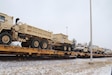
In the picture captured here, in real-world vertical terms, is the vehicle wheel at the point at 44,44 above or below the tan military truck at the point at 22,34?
below

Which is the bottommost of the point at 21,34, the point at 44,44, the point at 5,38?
the point at 44,44

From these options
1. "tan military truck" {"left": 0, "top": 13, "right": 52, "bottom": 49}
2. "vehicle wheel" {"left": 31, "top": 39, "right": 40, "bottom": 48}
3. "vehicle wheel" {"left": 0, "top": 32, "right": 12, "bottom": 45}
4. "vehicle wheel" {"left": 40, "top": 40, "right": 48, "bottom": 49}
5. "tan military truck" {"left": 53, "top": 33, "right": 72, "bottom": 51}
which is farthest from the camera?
"tan military truck" {"left": 53, "top": 33, "right": 72, "bottom": 51}

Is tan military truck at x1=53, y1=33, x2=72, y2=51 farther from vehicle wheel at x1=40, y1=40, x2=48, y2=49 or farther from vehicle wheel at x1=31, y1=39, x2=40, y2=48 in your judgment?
vehicle wheel at x1=31, y1=39, x2=40, y2=48

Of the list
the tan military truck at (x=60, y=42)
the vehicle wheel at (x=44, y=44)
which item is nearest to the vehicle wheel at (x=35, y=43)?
the vehicle wheel at (x=44, y=44)

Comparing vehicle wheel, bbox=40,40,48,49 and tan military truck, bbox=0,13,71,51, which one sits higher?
tan military truck, bbox=0,13,71,51

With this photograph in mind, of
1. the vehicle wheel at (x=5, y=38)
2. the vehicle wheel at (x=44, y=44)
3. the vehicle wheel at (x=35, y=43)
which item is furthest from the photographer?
the vehicle wheel at (x=44, y=44)

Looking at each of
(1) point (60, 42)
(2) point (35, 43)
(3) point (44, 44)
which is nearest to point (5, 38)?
(2) point (35, 43)

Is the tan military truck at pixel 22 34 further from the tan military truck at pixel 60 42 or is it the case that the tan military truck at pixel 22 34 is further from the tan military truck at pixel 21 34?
the tan military truck at pixel 60 42

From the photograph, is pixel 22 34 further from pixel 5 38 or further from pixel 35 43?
pixel 5 38

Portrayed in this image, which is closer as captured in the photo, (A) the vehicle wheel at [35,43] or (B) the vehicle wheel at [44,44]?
(A) the vehicle wheel at [35,43]

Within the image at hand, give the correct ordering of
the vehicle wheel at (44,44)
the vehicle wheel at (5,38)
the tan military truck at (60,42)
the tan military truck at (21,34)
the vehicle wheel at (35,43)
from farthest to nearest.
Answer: the tan military truck at (60,42)
the vehicle wheel at (44,44)
the vehicle wheel at (35,43)
the tan military truck at (21,34)
the vehicle wheel at (5,38)

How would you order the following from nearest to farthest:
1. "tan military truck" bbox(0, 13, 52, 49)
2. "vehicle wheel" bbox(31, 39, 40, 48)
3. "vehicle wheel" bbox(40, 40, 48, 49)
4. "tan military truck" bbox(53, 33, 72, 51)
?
"tan military truck" bbox(0, 13, 52, 49)
"vehicle wheel" bbox(31, 39, 40, 48)
"vehicle wheel" bbox(40, 40, 48, 49)
"tan military truck" bbox(53, 33, 72, 51)

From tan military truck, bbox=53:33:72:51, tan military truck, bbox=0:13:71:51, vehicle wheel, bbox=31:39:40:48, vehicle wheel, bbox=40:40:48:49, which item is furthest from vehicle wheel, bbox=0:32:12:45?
tan military truck, bbox=53:33:72:51

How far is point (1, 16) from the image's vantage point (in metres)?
12.6
